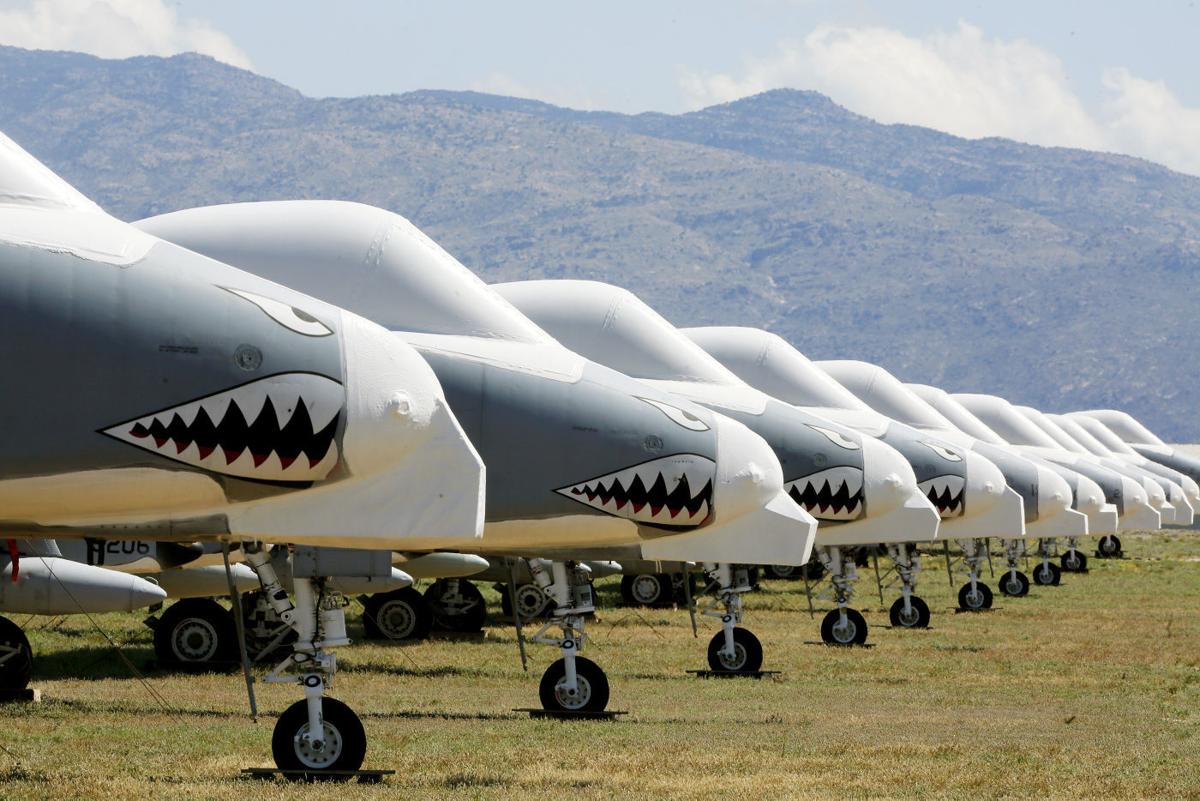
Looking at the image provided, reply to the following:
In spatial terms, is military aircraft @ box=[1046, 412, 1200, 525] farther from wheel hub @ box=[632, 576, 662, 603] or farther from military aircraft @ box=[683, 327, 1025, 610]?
military aircraft @ box=[683, 327, 1025, 610]

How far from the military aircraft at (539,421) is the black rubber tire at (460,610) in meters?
9.74

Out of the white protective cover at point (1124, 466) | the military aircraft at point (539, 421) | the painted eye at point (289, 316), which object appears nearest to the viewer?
the painted eye at point (289, 316)

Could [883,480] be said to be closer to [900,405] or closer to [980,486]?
[980,486]

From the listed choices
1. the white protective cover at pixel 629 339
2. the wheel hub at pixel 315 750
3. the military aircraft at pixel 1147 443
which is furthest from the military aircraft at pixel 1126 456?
the wheel hub at pixel 315 750

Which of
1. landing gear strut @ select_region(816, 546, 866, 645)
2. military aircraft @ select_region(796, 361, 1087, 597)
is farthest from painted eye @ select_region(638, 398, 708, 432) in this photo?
military aircraft @ select_region(796, 361, 1087, 597)

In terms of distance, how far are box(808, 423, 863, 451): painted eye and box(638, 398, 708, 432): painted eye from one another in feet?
21.4

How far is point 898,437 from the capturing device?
2698cm

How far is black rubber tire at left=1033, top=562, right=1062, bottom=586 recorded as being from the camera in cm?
4487

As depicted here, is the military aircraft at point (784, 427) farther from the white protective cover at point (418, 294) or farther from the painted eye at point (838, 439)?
the white protective cover at point (418, 294)

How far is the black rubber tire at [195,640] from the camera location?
1970cm

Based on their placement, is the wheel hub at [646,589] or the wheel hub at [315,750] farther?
the wheel hub at [646,589]

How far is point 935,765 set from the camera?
1344 centimetres

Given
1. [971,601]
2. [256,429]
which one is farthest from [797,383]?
[256,429]

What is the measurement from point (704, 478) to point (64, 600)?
6610 mm
